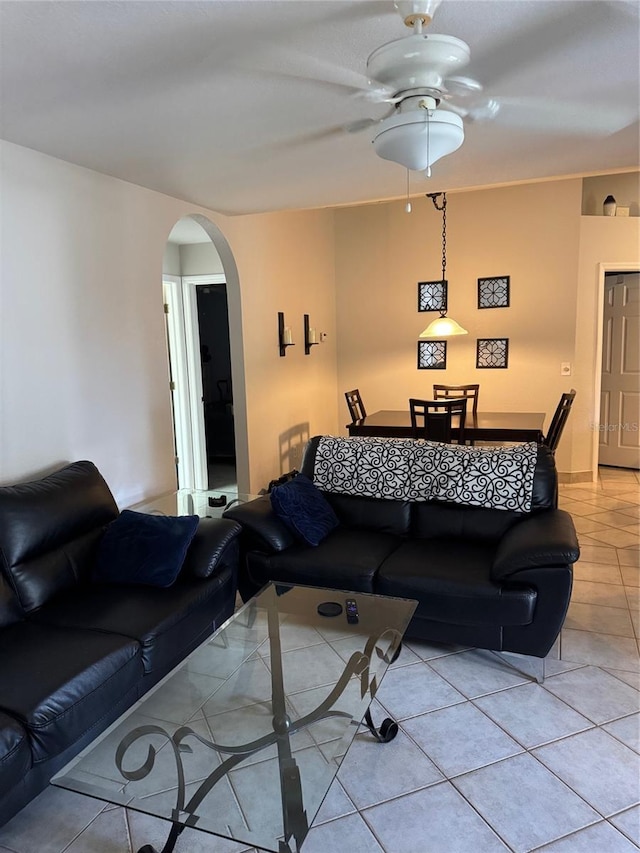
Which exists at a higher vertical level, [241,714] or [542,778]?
[241,714]

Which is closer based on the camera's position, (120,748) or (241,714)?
(120,748)

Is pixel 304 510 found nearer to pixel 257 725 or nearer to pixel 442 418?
pixel 257 725

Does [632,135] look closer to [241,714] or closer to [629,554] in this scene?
[629,554]

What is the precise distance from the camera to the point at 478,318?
6129 mm

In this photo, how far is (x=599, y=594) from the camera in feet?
10.8

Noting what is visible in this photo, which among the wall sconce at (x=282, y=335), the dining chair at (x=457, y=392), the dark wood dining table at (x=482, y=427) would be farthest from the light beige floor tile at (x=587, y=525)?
the wall sconce at (x=282, y=335)

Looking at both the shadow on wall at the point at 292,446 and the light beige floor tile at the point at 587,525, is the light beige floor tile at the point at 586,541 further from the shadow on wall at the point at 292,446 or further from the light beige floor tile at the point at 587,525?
the shadow on wall at the point at 292,446

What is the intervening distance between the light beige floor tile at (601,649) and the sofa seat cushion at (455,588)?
45 centimetres

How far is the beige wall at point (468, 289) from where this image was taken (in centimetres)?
575

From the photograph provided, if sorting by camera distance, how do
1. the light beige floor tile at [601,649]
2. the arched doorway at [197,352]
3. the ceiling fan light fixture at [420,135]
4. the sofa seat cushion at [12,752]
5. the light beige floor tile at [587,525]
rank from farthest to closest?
1. the arched doorway at [197,352]
2. the light beige floor tile at [587,525]
3. the light beige floor tile at [601,649]
4. the ceiling fan light fixture at [420,135]
5. the sofa seat cushion at [12,752]

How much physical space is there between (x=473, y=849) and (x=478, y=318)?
519 centimetres

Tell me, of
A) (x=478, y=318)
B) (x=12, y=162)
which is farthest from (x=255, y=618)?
(x=478, y=318)

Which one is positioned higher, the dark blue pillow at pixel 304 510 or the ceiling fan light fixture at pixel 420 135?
the ceiling fan light fixture at pixel 420 135

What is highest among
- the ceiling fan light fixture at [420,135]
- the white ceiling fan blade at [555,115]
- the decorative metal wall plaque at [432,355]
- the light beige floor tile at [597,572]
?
the white ceiling fan blade at [555,115]
